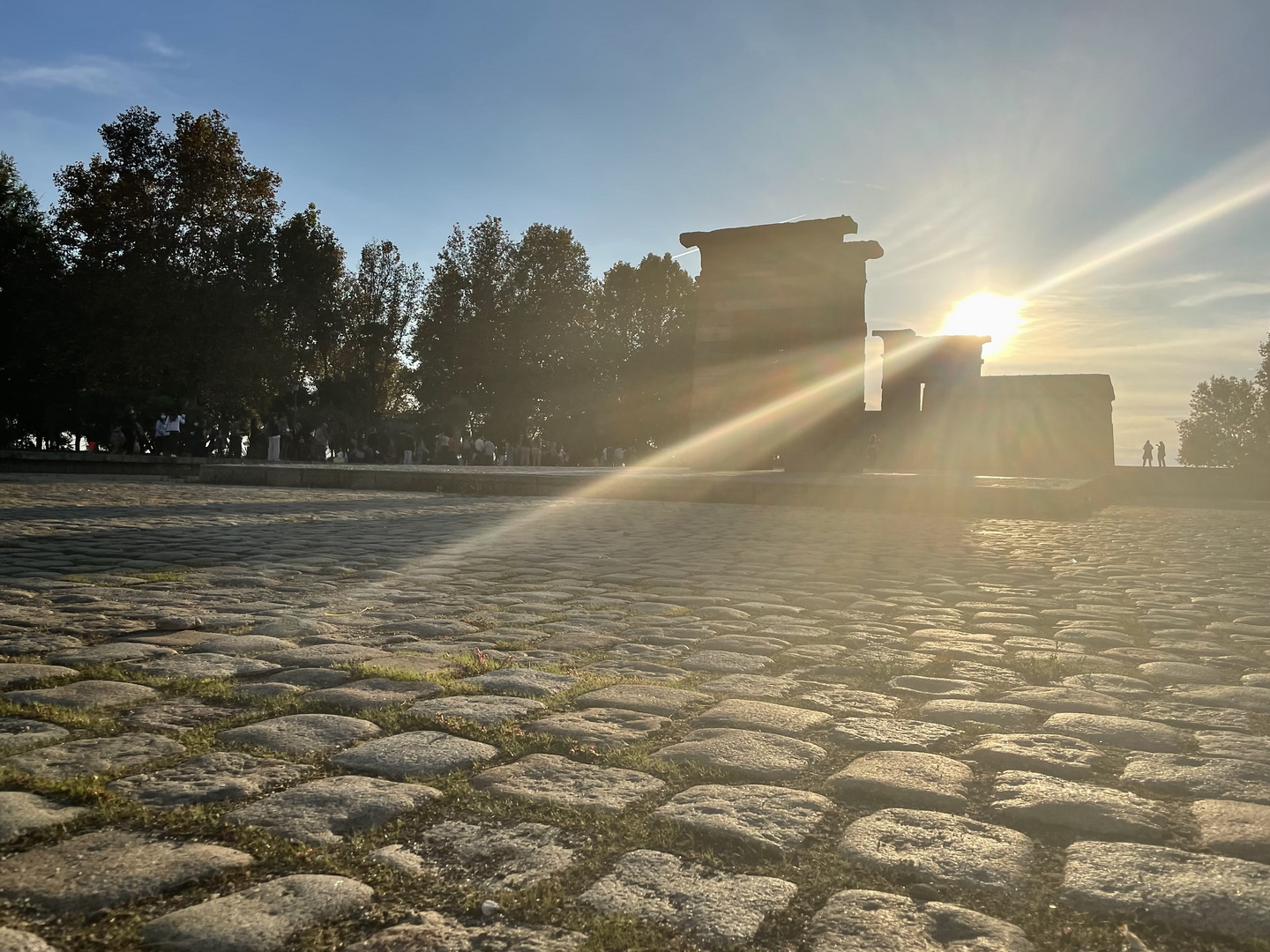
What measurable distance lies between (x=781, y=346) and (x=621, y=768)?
A: 22047mm

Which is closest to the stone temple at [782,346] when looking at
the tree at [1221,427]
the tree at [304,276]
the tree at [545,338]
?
the tree at [304,276]

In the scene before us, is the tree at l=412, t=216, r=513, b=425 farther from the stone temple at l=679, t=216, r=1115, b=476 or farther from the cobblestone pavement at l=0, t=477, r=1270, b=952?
the cobblestone pavement at l=0, t=477, r=1270, b=952

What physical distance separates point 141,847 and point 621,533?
7665 millimetres

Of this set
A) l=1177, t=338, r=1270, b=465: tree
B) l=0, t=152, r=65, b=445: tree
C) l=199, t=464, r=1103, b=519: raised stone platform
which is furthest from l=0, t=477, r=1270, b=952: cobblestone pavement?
l=1177, t=338, r=1270, b=465: tree

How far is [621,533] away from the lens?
9305mm

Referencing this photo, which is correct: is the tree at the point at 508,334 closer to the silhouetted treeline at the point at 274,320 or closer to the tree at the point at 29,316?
the silhouetted treeline at the point at 274,320

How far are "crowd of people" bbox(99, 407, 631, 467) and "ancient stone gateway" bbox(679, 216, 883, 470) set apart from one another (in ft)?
54.8

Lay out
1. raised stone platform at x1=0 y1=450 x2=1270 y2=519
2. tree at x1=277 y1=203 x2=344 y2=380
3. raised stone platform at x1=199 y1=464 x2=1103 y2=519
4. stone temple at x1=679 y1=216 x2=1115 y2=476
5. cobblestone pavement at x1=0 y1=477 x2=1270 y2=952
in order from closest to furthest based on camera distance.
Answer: cobblestone pavement at x1=0 y1=477 x2=1270 y2=952, raised stone platform at x1=199 y1=464 x2=1103 y2=519, raised stone platform at x1=0 y1=450 x2=1270 y2=519, stone temple at x1=679 y1=216 x2=1115 y2=476, tree at x1=277 y1=203 x2=344 y2=380

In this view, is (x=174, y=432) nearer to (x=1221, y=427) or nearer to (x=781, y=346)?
(x=781, y=346)

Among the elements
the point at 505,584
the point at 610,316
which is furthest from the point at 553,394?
the point at 505,584

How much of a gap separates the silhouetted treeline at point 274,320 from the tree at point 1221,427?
3955cm

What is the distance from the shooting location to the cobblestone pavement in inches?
59.4

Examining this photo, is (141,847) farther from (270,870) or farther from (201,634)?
(201,634)

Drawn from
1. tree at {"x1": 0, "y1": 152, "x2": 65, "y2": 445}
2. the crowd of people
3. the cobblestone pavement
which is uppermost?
tree at {"x1": 0, "y1": 152, "x2": 65, "y2": 445}
